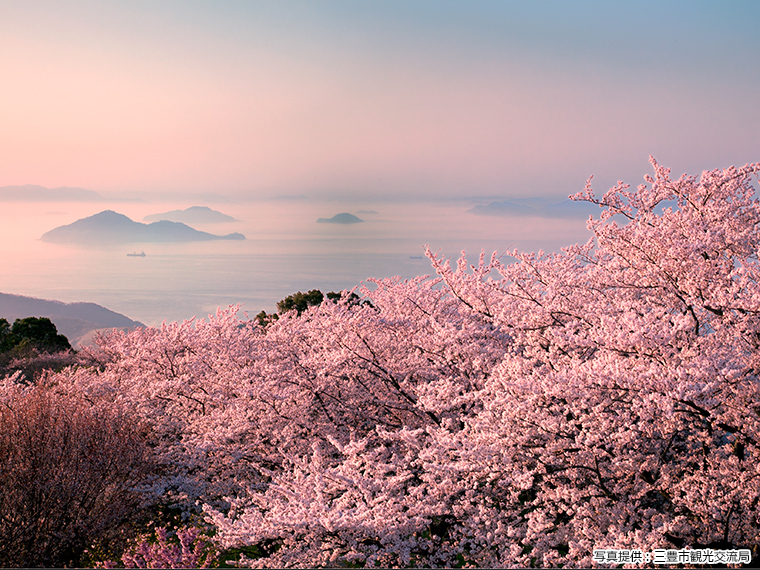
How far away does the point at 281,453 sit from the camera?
12820 mm

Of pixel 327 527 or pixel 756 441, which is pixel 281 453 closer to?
pixel 327 527

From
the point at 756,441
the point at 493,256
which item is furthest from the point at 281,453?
the point at 756,441

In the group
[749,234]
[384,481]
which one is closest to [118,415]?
[384,481]

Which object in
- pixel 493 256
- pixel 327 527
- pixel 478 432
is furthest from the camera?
pixel 493 256

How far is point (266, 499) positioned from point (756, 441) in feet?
25.7

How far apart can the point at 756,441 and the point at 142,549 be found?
905 centimetres

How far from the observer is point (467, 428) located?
10.0m

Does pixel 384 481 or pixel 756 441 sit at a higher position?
pixel 756 441

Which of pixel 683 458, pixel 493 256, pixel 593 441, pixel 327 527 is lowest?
pixel 327 527

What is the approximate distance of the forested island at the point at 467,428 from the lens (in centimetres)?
836

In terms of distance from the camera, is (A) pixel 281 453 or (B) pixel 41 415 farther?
(A) pixel 281 453

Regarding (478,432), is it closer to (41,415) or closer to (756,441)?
(756,441)

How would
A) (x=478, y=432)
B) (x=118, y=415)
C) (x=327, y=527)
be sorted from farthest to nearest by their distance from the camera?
(x=118, y=415)
(x=478, y=432)
(x=327, y=527)

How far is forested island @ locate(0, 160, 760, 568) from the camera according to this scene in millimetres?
8359
